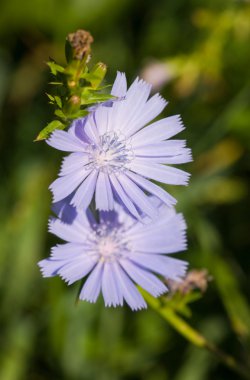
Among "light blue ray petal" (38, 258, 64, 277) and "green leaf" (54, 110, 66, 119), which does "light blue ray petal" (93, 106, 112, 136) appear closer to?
"green leaf" (54, 110, 66, 119)

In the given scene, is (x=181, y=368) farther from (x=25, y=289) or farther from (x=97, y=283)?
(x=97, y=283)

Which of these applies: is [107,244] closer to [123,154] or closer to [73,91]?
[123,154]

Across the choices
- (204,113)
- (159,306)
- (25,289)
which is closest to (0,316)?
(25,289)

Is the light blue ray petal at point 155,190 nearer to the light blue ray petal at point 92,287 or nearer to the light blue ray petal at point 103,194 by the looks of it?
the light blue ray petal at point 103,194

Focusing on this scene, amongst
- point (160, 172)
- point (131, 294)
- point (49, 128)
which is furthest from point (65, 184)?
point (131, 294)

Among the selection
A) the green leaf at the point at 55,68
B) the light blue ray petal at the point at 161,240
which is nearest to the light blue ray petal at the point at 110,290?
the light blue ray petal at the point at 161,240

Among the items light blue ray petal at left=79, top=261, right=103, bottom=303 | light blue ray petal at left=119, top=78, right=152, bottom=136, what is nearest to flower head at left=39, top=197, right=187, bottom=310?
light blue ray petal at left=79, top=261, right=103, bottom=303
